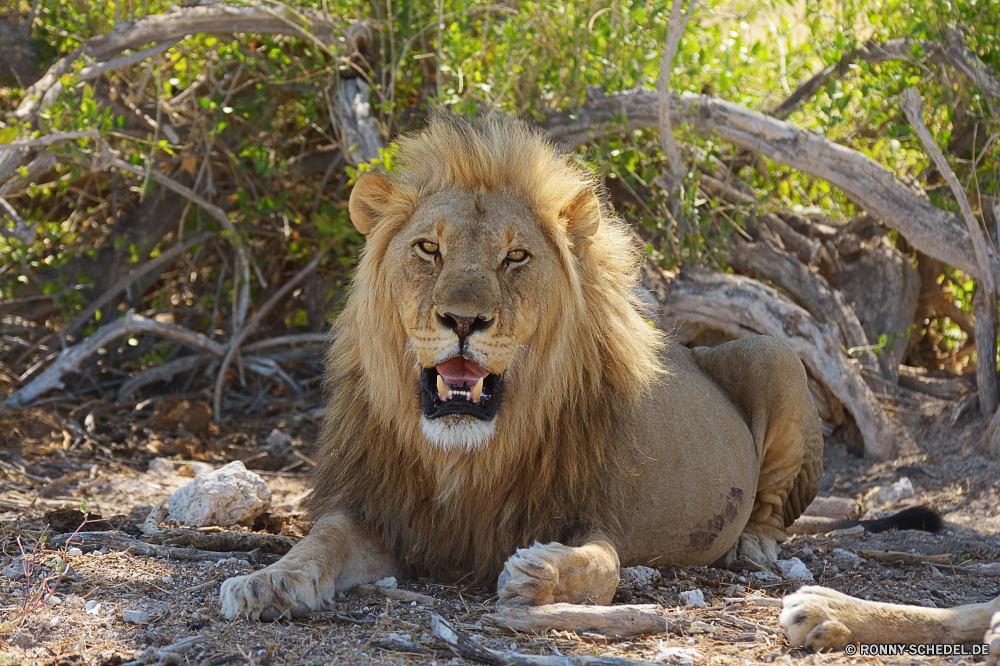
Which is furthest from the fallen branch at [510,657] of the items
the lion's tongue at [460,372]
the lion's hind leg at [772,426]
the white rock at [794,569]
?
the lion's hind leg at [772,426]

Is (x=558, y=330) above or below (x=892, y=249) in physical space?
below

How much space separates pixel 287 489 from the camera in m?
5.05

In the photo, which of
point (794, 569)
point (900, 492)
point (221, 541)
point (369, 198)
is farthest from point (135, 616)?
point (900, 492)

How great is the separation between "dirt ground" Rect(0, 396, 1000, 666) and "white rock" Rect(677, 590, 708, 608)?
0.03 m

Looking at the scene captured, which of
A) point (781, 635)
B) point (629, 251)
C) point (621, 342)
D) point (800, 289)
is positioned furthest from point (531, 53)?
point (781, 635)

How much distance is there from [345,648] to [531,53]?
164 inches

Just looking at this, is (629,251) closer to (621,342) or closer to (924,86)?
(621,342)

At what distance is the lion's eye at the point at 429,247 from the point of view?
3.07 m

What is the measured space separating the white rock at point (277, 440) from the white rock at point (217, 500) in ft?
5.32

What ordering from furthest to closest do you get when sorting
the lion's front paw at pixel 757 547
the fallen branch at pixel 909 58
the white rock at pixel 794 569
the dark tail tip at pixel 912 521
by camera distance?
1. the fallen branch at pixel 909 58
2. the dark tail tip at pixel 912 521
3. the lion's front paw at pixel 757 547
4. the white rock at pixel 794 569

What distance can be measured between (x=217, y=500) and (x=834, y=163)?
138 inches

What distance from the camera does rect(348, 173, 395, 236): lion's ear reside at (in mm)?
3281

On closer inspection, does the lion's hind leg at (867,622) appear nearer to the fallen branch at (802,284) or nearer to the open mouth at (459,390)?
the open mouth at (459,390)

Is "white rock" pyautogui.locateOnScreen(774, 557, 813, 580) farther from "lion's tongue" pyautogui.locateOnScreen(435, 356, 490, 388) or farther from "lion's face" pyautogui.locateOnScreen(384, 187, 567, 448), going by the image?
"lion's tongue" pyautogui.locateOnScreen(435, 356, 490, 388)
